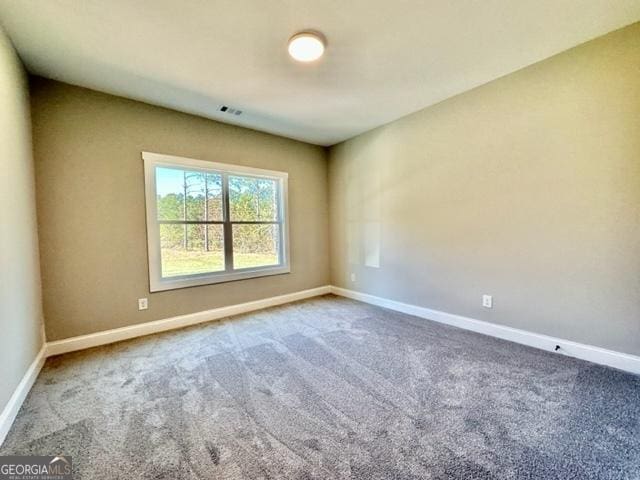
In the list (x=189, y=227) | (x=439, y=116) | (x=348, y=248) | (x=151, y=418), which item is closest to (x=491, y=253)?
(x=439, y=116)

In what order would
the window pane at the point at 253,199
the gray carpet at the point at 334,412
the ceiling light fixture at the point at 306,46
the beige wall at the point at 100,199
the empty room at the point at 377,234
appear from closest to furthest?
the gray carpet at the point at 334,412 → the empty room at the point at 377,234 → the ceiling light fixture at the point at 306,46 → the beige wall at the point at 100,199 → the window pane at the point at 253,199

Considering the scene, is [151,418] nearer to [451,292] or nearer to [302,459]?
[302,459]

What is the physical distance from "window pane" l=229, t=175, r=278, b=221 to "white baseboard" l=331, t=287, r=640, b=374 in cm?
215

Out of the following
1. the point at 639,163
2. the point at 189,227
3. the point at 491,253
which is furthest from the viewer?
the point at 189,227

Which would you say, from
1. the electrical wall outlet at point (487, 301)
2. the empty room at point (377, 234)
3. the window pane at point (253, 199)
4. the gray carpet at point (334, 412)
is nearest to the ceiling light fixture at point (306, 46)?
the empty room at point (377, 234)

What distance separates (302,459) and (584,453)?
54.0 inches

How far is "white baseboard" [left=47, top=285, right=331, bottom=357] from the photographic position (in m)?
2.62

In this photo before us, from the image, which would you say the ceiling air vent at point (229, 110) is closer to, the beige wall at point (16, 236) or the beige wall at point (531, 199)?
the beige wall at point (16, 236)

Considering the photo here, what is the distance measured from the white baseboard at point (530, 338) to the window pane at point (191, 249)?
2394mm

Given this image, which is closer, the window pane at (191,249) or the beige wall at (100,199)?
the beige wall at (100,199)

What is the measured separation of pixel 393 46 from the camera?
217 cm

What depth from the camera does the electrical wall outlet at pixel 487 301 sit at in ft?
9.30

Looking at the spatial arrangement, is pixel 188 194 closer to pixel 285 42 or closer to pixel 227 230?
pixel 227 230

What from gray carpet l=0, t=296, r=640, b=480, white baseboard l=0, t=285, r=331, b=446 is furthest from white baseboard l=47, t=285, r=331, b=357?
gray carpet l=0, t=296, r=640, b=480
